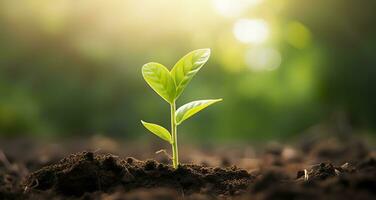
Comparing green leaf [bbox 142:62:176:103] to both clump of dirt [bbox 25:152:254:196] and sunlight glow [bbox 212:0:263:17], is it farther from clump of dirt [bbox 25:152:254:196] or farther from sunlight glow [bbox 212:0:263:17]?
sunlight glow [bbox 212:0:263:17]

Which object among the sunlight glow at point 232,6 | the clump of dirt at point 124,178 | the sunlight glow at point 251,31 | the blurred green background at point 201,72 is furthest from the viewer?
the blurred green background at point 201,72

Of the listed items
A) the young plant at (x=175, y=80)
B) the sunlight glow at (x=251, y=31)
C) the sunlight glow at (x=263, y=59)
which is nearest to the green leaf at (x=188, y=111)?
the young plant at (x=175, y=80)

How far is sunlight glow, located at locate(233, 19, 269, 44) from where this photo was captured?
7.98 metres

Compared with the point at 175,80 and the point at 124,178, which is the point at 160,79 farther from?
the point at 124,178

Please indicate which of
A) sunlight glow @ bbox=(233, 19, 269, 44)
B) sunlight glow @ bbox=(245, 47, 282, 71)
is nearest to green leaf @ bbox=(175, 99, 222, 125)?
sunlight glow @ bbox=(233, 19, 269, 44)

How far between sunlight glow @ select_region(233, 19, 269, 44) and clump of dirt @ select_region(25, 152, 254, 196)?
6057 millimetres

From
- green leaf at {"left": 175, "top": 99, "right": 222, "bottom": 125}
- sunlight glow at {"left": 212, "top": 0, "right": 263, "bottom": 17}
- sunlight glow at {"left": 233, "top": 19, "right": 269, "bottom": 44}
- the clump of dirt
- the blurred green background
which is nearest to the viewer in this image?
the clump of dirt

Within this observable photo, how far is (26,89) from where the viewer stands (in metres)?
8.41

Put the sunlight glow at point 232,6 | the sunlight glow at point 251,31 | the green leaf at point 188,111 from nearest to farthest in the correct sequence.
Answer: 1. the green leaf at point 188,111
2. the sunlight glow at point 232,6
3. the sunlight glow at point 251,31

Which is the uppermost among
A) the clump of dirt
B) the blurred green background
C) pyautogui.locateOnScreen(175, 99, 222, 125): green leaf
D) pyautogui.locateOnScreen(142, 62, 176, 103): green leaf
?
the blurred green background

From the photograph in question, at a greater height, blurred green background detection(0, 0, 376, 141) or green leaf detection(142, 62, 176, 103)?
blurred green background detection(0, 0, 376, 141)

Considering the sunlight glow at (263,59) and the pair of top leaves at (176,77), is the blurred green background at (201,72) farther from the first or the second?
the pair of top leaves at (176,77)

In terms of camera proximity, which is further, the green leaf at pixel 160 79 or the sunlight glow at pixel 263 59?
the sunlight glow at pixel 263 59

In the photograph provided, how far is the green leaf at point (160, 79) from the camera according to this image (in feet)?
6.65
